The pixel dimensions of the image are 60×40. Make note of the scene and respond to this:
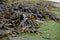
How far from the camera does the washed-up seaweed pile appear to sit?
4968mm

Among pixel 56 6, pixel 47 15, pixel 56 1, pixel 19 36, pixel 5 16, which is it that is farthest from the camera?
pixel 56 1

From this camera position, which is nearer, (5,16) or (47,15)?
(5,16)

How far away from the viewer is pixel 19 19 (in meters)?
5.51

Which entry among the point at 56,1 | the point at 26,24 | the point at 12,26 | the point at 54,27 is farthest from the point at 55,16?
A: the point at 56,1

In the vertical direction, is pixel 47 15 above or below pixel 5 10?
below

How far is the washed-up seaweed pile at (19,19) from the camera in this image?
4.97 m

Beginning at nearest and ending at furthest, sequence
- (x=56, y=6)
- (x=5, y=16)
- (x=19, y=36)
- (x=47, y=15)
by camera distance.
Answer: (x=19, y=36)
(x=5, y=16)
(x=47, y=15)
(x=56, y=6)

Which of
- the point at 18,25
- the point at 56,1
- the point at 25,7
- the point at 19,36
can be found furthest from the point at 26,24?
the point at 56,1

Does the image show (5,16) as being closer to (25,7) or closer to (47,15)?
(25,7)

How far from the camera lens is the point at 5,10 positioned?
19.5ft

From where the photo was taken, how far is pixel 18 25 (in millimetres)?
5227

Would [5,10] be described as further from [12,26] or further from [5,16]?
[12,26]

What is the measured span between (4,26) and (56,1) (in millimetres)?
4650

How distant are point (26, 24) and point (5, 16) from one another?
2.31ft
